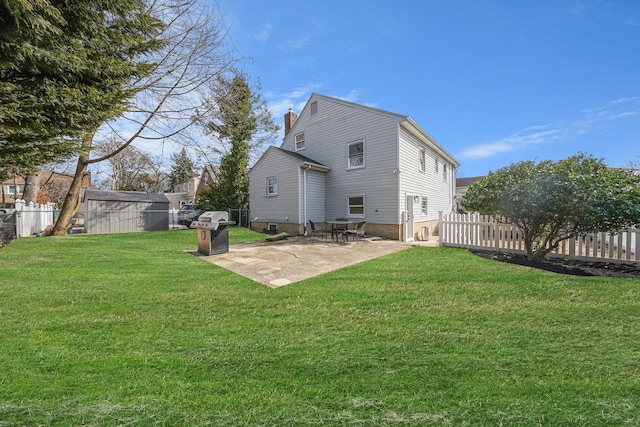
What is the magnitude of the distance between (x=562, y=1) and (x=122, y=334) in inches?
460

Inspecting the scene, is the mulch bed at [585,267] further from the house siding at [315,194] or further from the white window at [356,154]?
the house siding at [315,194]

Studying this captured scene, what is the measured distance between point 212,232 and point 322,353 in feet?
21.8

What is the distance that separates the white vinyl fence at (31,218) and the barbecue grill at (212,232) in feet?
38.2

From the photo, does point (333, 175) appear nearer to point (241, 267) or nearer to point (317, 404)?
point (241, 267)

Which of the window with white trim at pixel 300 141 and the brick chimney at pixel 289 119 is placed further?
the brick chimney at pixel 289 119

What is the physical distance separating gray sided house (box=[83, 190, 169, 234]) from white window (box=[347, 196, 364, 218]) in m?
13.5

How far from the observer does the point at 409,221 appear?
13.9 metres

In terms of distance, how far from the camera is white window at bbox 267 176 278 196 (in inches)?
640

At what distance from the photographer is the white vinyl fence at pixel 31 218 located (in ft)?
45.5

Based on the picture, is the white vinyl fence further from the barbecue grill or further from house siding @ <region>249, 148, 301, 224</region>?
the barbecue grill

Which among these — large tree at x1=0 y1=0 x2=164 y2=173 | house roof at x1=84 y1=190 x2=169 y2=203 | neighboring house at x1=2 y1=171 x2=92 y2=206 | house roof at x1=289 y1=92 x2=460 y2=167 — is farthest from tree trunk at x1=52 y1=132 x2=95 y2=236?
neighboring house at x1=2 y1=171 x2=92 y2=206

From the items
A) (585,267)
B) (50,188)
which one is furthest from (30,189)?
(585,267)

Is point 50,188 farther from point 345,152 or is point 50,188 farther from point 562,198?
point 562,198

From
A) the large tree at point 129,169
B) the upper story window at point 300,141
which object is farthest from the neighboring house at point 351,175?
the large tree at point 129,169
